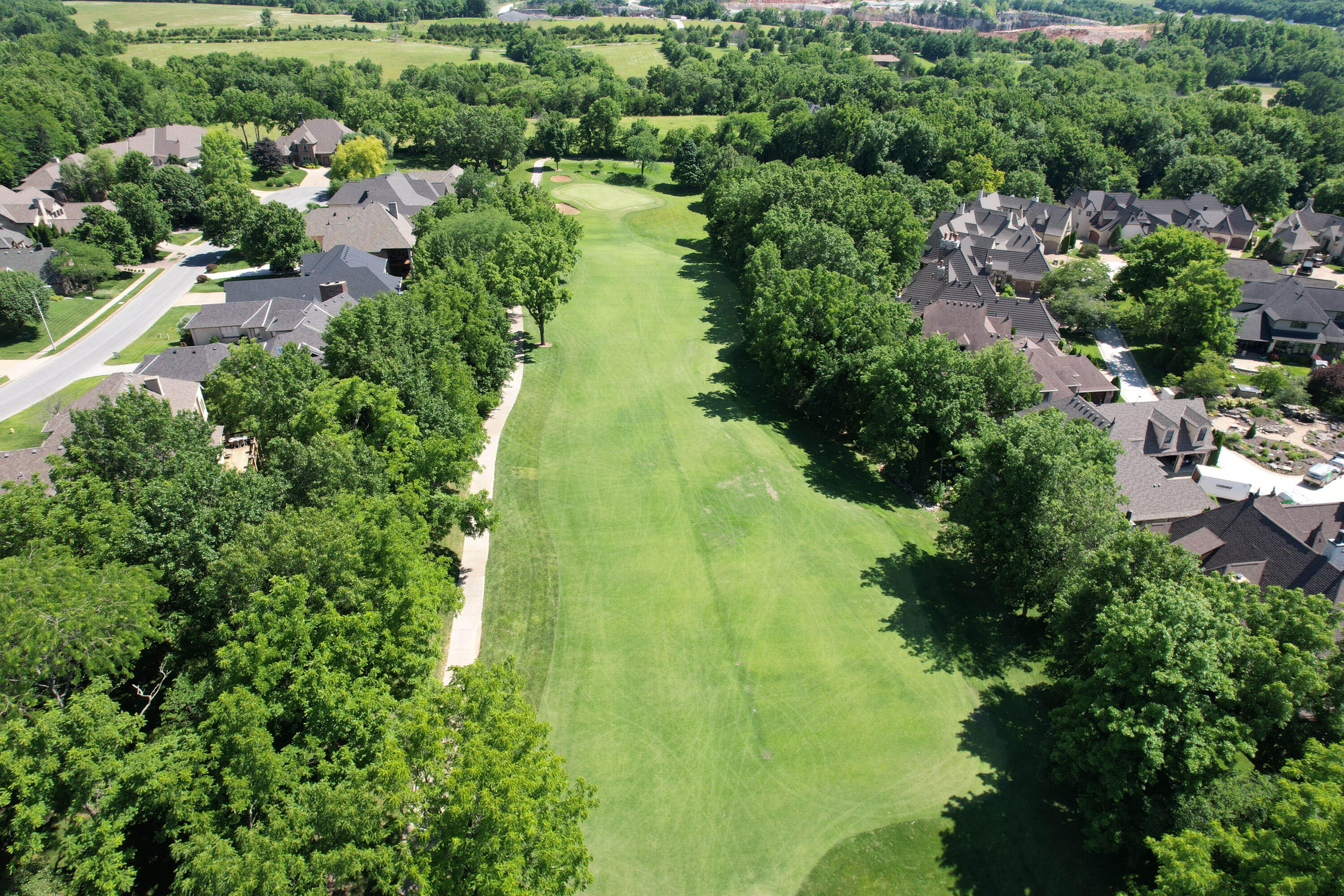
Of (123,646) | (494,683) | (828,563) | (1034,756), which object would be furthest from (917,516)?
(123,646)

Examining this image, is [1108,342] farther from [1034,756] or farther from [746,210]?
[1034,756]

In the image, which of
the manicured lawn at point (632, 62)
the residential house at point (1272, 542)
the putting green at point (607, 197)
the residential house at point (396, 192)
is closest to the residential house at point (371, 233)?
the residential house at point (396, 192)

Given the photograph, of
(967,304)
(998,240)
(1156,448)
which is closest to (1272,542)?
(1156,448)

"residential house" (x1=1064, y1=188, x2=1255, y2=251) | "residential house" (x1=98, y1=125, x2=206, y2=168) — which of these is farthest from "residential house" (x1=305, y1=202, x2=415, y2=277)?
"residential house" (x1=1064, y1=188, x2=1255, y2=251)

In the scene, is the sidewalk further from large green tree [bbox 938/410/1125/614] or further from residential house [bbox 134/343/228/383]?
residential house [bbox 134/343/228/383]

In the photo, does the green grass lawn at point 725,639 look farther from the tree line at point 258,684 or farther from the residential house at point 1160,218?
the residential house at point 1160,218

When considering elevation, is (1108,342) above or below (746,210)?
below
